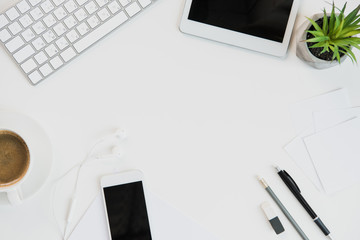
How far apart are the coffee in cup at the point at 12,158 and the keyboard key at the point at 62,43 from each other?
0.66ft

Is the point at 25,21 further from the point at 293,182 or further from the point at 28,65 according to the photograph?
the point at 293,182

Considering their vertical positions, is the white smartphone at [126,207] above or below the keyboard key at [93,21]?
below

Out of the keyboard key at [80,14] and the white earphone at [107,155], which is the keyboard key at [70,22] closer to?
the keyboard key at [80,14]

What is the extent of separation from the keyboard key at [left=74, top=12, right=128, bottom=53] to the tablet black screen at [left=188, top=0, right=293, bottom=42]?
15 cm

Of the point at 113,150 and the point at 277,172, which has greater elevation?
the point at 113,150

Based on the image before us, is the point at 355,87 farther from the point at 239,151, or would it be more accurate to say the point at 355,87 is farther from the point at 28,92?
the point at 28,92

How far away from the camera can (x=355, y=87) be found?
83cm

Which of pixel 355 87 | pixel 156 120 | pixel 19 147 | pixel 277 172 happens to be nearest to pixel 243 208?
pixel 277 172

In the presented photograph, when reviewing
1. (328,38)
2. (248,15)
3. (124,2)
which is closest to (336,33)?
(328,38)

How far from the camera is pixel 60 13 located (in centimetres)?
77

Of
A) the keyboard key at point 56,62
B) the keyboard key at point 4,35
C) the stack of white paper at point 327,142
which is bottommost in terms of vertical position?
the stack of white paper at point 327,142

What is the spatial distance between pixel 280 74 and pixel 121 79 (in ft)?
1.15

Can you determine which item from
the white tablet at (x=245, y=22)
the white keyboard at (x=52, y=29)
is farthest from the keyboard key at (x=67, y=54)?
the white tablet at (x=245, y=22)

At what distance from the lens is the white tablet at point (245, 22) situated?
788 mm
